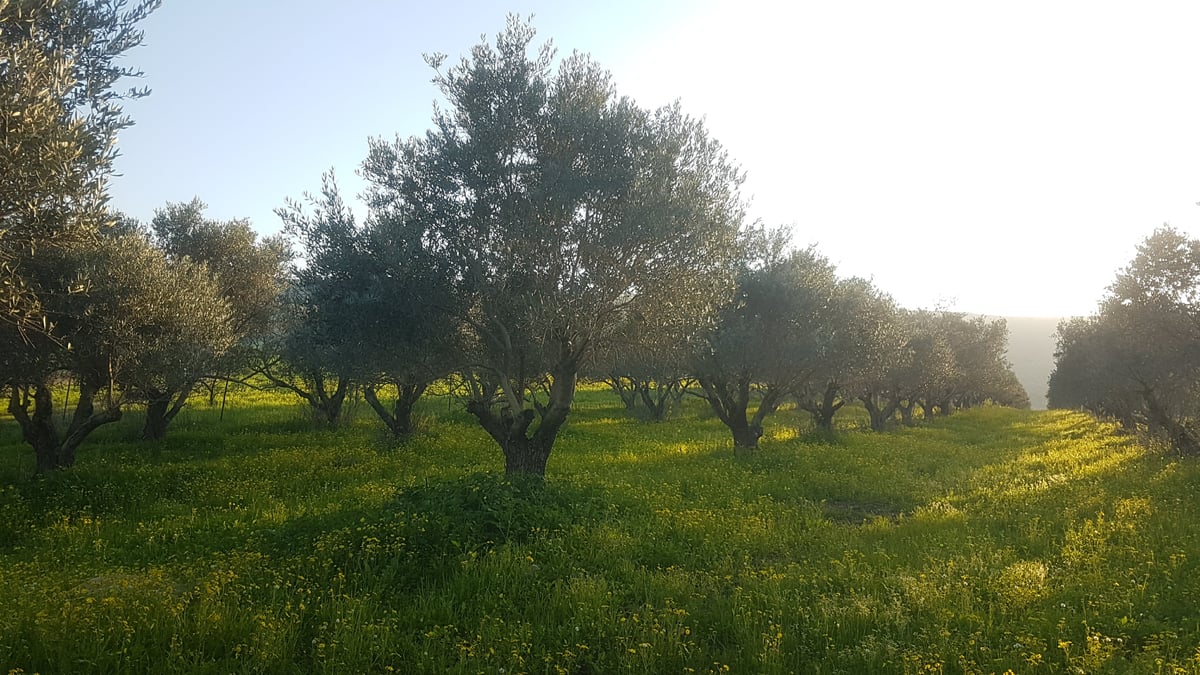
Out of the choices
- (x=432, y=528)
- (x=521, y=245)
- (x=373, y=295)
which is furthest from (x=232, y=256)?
(x=432, y=528)

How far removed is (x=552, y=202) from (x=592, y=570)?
26.2 ft

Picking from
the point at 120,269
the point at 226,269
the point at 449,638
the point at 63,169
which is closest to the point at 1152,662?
the point at 449,638

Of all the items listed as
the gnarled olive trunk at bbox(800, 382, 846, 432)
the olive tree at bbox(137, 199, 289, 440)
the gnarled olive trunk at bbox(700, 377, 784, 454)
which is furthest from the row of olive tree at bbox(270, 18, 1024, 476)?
the gnarled olive trunk at bbox(800, 382, 846, 432)

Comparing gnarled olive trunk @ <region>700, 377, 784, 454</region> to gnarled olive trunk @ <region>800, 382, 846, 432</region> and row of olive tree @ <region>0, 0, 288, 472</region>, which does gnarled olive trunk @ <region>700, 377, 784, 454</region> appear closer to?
gnarled olive trunk @ <region>800, 382, 846, 432</region>

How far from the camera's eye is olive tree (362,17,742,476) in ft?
46.1

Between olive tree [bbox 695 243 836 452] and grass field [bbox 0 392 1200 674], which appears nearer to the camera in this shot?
grass field [bbox 0 392 1200 674]

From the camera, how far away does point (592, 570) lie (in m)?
10.5

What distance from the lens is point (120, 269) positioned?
17.1 m

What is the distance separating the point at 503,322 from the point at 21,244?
8694mm

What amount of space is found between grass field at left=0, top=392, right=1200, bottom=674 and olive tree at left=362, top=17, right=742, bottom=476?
14.9 feet

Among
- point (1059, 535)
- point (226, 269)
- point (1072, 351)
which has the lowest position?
point (1059, 535)

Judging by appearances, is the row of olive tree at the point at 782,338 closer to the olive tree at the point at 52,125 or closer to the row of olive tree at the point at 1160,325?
the row of olive tree at the point at 1160,325

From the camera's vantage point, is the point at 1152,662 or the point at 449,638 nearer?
the point at 1152,662

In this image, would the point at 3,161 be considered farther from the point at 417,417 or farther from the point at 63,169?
the point at 417,417
